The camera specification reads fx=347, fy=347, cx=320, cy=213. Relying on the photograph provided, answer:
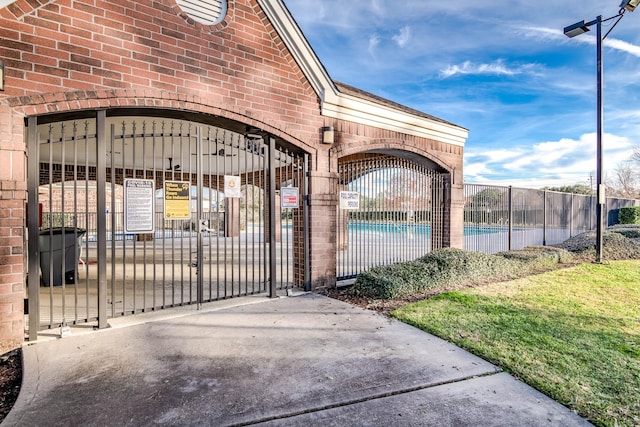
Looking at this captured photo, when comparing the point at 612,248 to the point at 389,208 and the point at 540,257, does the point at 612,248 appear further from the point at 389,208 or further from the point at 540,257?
the point at 389,208

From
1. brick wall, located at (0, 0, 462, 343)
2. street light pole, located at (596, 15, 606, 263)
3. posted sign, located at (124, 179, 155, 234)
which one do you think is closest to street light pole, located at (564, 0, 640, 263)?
street light pole, located at (596, 15, 606, 263)

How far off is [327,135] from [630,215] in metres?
22.6

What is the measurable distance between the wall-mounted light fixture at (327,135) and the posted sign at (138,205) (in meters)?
3.03

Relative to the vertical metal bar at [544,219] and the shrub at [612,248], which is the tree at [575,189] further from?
the shrub at [612,248]

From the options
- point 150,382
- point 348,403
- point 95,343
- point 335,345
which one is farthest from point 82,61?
point 348,403

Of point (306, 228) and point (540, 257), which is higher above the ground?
point (306, 228)

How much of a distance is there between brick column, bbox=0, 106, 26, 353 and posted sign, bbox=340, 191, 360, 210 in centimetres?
492

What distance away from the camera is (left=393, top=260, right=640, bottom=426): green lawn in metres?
2.84

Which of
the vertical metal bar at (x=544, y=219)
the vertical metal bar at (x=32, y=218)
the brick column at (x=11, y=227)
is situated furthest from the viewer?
the vertical metal bar at (x=544, y=219)

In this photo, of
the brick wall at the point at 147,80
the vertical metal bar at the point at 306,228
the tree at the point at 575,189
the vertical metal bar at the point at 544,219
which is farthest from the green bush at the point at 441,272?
the tree at the point at 575,189

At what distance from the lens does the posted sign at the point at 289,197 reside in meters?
6.08

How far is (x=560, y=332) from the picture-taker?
13.8 feet

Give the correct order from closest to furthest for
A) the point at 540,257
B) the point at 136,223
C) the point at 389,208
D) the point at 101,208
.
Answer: the point at 101,208 → the point at 136,223 → the point at 389,208 → the point at 540,257

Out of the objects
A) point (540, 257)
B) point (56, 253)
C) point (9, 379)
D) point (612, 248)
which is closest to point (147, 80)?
point (9, 379)
